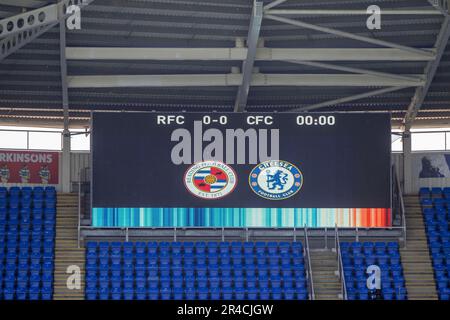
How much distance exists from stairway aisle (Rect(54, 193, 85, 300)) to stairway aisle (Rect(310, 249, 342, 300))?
20.2ft

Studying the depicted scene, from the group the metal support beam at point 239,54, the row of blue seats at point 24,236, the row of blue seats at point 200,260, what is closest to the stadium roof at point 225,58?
the metal support beam at point 239,54

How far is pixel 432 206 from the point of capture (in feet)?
80.8

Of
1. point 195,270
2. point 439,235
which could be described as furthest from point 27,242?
point 439,235

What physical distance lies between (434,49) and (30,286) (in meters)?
12.1

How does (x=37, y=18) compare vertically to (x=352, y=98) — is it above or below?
above

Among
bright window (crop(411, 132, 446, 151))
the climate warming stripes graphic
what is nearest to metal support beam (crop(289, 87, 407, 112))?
bright window (crop(411, 132, 446, 151))

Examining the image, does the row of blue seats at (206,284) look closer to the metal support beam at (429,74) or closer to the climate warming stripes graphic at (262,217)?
the climate warming stripes graphic at (262,217)

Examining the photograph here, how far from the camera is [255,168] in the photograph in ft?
74.6

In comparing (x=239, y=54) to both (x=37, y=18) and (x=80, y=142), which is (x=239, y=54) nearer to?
(x=37, y=18)

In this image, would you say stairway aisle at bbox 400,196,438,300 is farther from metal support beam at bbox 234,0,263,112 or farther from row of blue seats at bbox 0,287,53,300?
row of blue seats at bbox 0,287,53,300

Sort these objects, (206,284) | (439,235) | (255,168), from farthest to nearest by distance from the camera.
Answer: (439,235) → (255,168) → (206,284)

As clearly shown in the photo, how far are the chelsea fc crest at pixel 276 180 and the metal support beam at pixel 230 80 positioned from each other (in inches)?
88.9

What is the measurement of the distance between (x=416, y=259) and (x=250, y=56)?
7.36 m
